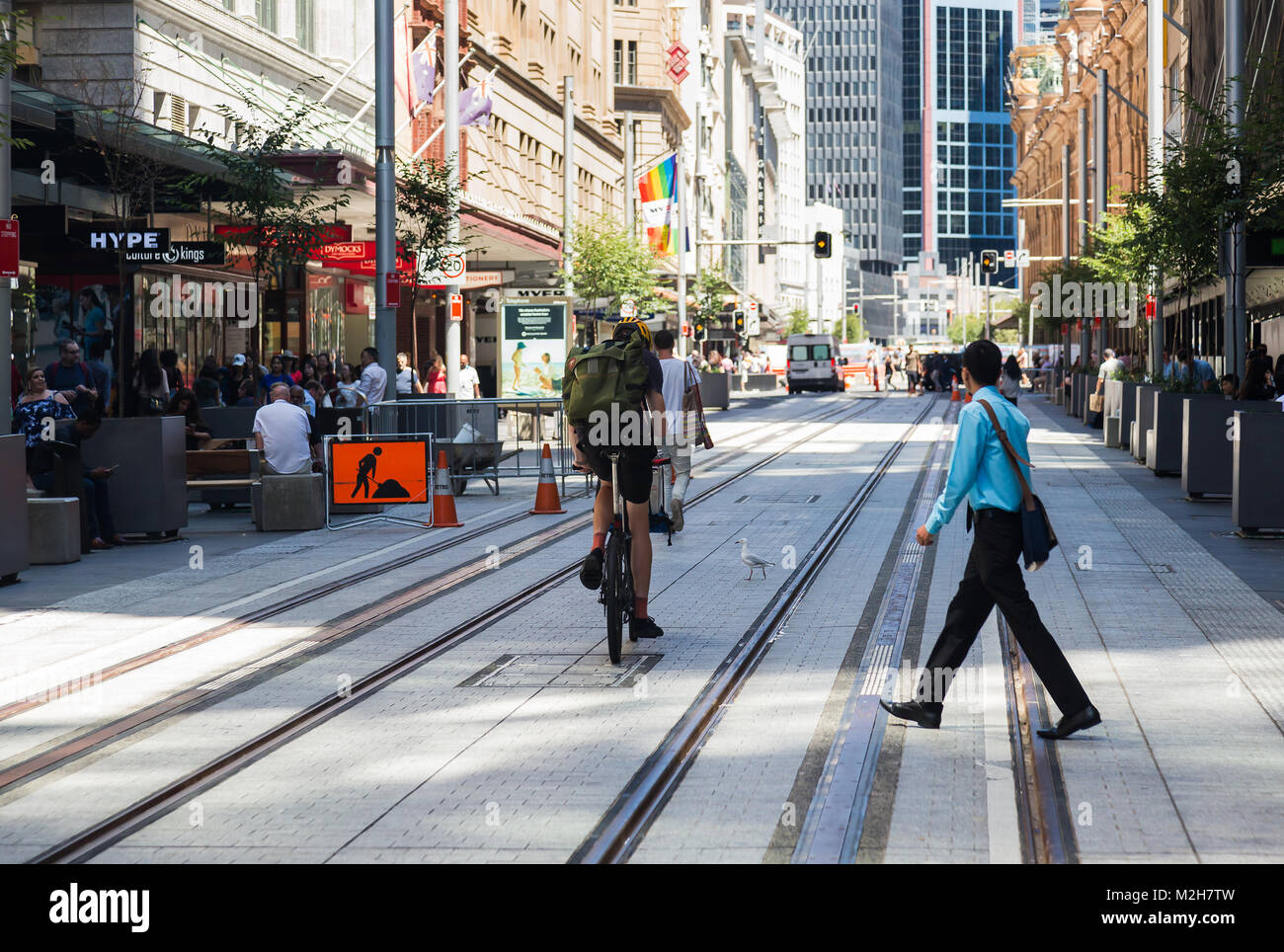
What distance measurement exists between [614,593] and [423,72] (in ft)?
87.1

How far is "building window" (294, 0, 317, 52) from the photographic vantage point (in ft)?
120

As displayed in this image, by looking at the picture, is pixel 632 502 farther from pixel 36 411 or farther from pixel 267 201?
pixel 267 201

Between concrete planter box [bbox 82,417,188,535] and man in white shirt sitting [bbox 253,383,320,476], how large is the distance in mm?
1165

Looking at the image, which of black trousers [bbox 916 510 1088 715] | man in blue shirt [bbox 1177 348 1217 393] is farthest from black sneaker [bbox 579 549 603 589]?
man in blue shirt [bbox 1177 348 1217 393]

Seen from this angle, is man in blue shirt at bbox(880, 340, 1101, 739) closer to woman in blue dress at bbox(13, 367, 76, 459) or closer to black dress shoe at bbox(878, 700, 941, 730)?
black dress shoe at bbox(878, 700, 941, 730)

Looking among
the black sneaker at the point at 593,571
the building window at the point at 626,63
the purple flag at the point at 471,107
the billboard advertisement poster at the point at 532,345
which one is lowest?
the black sneaker at the point at 593,571

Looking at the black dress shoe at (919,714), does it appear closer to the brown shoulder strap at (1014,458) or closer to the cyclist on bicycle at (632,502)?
the brown shoulder strap at (1014,458)

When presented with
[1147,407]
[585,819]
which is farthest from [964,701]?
[1147,407]

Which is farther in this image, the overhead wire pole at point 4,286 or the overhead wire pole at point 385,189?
the overhead wire pole at point 385,189

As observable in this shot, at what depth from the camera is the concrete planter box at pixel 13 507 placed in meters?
13.1

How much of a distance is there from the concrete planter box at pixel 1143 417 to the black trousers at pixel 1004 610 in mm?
17845

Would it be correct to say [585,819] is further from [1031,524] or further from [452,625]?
[452,625]

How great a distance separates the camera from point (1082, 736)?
7.65m

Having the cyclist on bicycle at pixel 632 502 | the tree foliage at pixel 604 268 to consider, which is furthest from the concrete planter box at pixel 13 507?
the tree foliage at pixel 604 268
